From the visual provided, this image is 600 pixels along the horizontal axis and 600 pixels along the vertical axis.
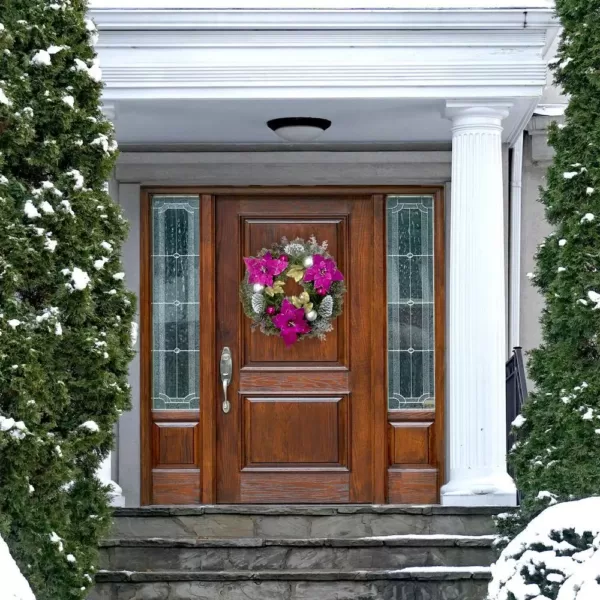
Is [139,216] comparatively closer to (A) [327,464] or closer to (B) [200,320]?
(B) [200,320]

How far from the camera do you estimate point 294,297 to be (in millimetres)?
7902

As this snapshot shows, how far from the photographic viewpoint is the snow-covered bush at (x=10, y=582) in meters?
3.87

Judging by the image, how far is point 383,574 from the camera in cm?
608

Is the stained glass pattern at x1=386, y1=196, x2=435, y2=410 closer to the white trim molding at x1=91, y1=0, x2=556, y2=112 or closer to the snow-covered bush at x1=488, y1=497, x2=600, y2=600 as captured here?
the white trim molding at x1=91, y1=0, x2=556, y2=112

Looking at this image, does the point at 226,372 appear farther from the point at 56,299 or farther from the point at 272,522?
the point at 56,299

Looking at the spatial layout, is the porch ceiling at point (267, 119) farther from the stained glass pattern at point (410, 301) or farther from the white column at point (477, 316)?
the stained glass pattern at point (410, 301)

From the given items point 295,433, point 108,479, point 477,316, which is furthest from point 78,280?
point 295,433

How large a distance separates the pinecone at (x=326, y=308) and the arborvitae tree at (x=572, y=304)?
226 centimetres

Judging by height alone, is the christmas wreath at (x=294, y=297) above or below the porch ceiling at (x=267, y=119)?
below

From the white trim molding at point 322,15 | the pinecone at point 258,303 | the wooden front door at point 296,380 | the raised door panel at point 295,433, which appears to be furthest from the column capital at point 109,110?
the raised door panel at point 295,433

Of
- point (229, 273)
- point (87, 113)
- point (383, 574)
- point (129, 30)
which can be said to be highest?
point (129, 30)

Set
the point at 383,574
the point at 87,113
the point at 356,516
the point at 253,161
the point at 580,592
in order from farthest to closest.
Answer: the point at 253,161, the point at 356,516, the point at 383,574, the point at 87,113, the point at 580,592

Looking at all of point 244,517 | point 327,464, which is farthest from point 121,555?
point 327,464

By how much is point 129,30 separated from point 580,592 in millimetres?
4096
